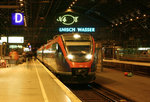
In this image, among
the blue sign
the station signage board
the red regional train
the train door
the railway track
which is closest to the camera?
the railway track

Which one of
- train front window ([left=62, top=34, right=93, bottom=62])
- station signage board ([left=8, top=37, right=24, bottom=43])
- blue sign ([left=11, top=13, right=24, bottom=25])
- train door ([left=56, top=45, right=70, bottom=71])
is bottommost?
train door ([left=56, top=45, right=70, bottom=71])

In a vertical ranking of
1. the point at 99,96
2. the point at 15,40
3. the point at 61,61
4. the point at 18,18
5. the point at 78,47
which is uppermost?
the point at 18,18

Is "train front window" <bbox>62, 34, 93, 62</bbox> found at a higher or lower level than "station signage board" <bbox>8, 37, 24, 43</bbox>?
lower

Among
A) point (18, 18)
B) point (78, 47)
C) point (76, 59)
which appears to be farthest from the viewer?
point (18, 18)

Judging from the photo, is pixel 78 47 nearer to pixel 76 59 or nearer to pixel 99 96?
pixel 76 59

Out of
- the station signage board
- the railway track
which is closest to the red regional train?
the railway track

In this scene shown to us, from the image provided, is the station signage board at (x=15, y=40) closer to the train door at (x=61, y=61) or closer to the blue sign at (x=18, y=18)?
the blue sign at (x=18, y=18)

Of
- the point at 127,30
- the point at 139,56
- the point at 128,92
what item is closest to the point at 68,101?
the point at 128,92

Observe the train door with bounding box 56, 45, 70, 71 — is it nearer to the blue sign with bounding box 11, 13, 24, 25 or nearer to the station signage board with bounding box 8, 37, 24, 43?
the blue sign with bounding box 11, 13, 24, 25

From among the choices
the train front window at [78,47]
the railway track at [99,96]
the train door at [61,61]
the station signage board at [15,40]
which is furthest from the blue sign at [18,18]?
the station signage board at [15,40]

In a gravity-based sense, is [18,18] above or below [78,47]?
above

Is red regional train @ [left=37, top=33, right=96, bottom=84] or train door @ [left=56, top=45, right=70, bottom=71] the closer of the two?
red regional train @ [left=37, top=33, right=96, bottom=84]

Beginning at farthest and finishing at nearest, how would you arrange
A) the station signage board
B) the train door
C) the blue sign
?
the station signage board
the blue sign
the train door

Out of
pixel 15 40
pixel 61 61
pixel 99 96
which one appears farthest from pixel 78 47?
pixel 15 40
